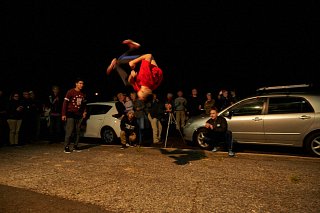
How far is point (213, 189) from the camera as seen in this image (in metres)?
4.46

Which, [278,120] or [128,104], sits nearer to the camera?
[278,120]

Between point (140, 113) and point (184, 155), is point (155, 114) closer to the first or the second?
point (140, 113)

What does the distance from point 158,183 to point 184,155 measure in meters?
2.64

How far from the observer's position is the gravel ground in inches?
150

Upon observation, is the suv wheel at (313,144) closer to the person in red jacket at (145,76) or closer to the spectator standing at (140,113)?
the person in red jacket at (145,76)

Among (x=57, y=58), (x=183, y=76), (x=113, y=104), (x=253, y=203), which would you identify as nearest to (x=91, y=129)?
(x=113, y=104)

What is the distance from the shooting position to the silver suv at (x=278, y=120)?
720 cm

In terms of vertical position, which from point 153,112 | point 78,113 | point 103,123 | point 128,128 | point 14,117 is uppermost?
point 153,112

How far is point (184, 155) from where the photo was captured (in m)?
7.37

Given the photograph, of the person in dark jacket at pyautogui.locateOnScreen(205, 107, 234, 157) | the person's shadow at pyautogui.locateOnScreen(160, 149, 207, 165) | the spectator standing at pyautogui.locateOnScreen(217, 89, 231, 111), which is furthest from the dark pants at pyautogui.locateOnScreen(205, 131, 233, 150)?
the spectator standing at pyautogui.locateOnScreen(217, 89, 231, 111)

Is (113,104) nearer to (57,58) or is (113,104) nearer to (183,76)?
(57,58)

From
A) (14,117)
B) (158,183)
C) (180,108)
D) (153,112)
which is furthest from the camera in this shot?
(180,108)

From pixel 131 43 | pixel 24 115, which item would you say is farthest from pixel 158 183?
pixel 24 115

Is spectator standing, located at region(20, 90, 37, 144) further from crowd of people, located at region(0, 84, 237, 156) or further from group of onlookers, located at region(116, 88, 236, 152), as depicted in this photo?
group of onlookers, located at region(116, 88, 236, 152)
